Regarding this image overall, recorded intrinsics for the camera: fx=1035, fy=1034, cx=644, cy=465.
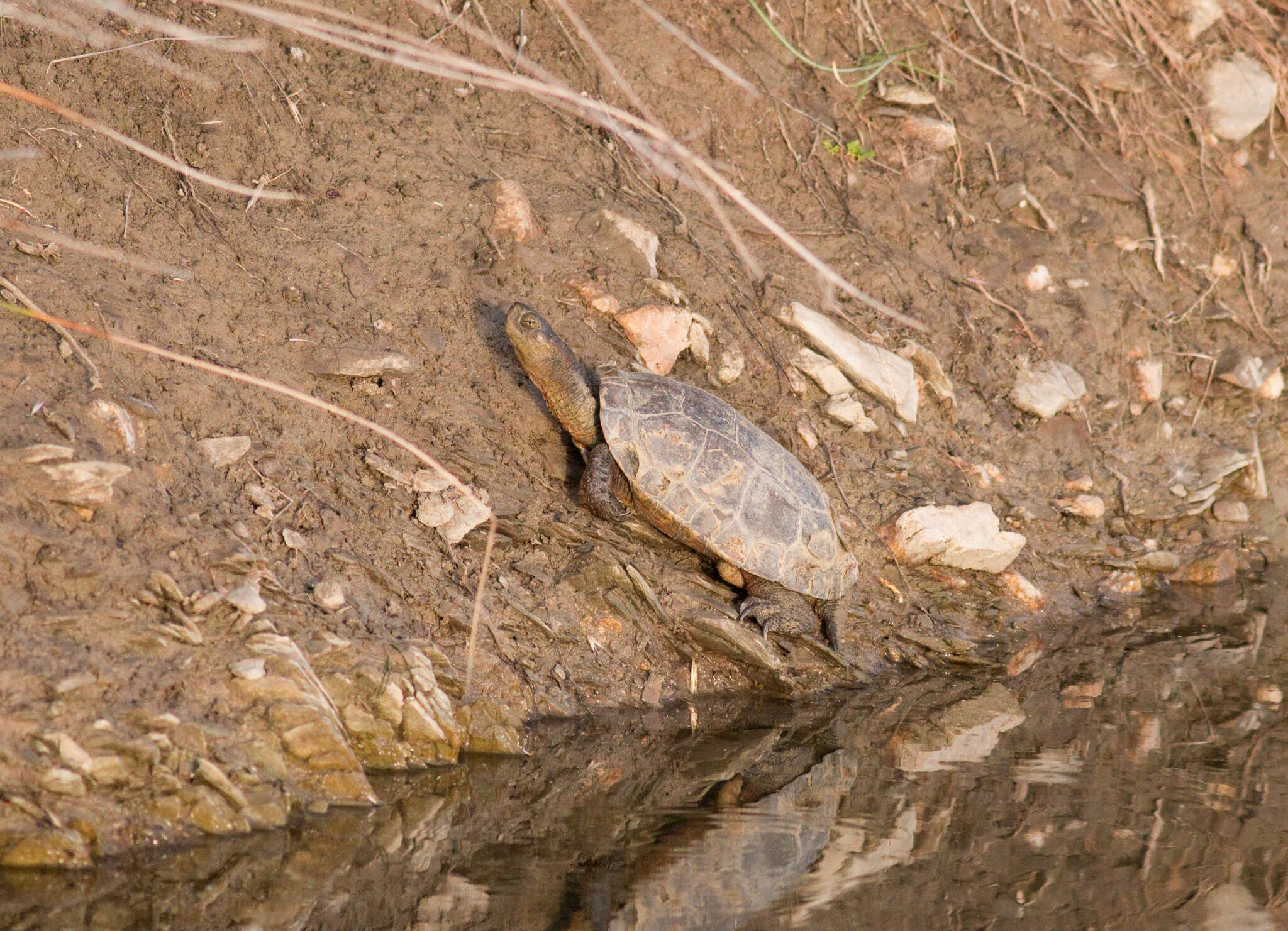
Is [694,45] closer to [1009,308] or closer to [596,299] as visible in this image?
[596,299]

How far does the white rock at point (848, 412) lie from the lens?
539 cm

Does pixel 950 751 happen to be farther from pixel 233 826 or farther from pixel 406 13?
pixel 406 13

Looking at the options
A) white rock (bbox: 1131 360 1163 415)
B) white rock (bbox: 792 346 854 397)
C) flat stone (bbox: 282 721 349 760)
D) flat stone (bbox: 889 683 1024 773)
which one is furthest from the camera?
white rock (bbox: 1131 360 1163 415)

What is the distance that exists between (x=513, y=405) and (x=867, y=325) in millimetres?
2276

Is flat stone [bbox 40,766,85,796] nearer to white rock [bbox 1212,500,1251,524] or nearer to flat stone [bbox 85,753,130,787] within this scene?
flat stone [bbox 85,753,130,787]

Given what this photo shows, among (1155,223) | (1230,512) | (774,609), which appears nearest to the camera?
(774,609)

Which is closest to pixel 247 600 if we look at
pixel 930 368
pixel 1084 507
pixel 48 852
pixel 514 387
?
pixel 48 852

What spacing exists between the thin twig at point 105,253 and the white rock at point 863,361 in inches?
117

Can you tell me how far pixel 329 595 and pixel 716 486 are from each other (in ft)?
5.31

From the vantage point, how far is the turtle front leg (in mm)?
4312

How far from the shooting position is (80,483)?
3.19 m

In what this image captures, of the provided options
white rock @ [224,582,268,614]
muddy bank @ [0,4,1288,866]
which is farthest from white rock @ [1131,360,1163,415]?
white rock @ [224,582,268,614]

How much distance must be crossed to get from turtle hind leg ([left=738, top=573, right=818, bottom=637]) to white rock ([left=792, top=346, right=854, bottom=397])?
1417 mm

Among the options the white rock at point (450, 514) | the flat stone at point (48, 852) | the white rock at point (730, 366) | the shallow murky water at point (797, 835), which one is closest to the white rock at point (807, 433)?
the white rock at point (730, 366)
